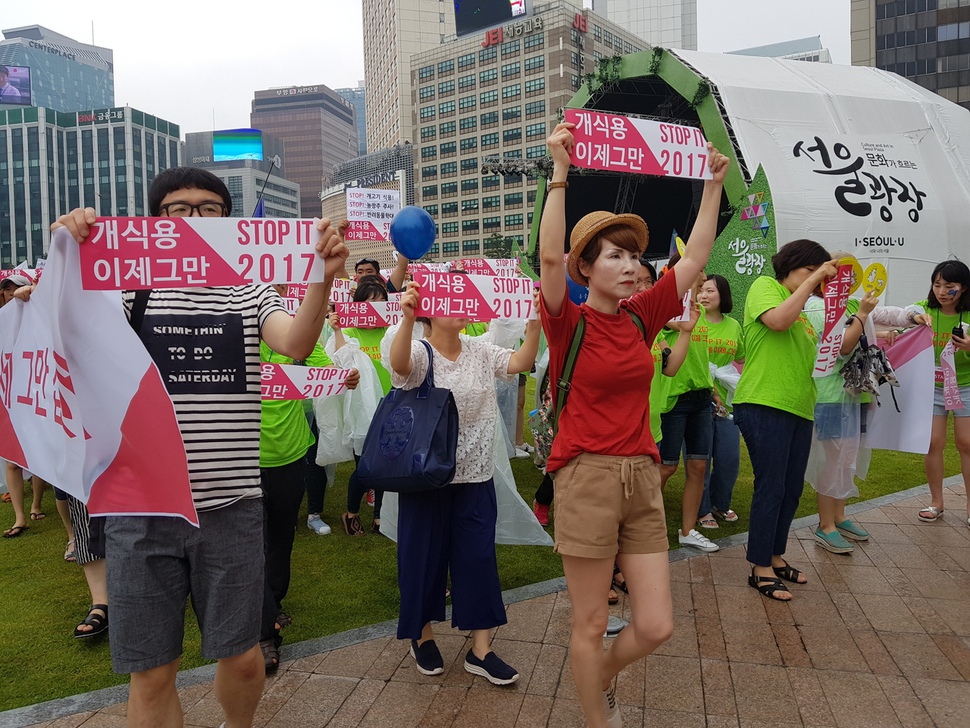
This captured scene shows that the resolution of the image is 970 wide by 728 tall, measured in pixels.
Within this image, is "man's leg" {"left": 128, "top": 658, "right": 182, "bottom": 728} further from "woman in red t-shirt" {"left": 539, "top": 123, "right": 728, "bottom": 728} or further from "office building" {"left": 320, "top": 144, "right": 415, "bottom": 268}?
"office building" {"left": 320, "top": 144, "right": 415, "bottom": 268}

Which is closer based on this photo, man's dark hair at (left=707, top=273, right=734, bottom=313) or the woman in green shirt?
the woman in green shirt

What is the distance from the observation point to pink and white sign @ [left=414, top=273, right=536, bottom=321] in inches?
134

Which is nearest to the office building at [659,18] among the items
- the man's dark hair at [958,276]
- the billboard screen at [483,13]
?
the billboard screen at [483,13]

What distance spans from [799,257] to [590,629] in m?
2.47

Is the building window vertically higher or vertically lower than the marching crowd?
higher

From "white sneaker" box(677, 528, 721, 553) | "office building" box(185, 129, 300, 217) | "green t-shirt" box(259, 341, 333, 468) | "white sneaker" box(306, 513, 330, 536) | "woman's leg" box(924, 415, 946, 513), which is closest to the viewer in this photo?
"green t-shirt" box(259, 341, 333, 468)

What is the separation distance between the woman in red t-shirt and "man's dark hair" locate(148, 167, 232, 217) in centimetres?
107

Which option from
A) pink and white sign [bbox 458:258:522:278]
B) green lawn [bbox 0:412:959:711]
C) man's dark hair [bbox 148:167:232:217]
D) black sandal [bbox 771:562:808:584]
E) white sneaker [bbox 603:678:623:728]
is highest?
pink and white sign [bbox 458:258:522:278]

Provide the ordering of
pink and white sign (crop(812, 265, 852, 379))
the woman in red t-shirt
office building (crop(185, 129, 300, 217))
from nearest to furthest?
the woman in red t-shirt
pink and white sign (crop(812, 265, 852, 379))
office building (crop(185, 129, 300, 217))

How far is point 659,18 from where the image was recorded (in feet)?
526

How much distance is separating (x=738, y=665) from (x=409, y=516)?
64.3 inches

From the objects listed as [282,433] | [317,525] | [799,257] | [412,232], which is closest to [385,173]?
[317,525]

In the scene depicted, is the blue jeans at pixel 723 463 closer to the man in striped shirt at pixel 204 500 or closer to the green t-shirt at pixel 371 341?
the green t-shirt at pixel 371 341

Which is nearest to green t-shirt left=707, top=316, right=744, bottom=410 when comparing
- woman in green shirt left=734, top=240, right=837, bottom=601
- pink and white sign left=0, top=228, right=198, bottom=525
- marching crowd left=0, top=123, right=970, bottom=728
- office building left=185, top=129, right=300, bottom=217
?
marching crowd left=0, top=123, right=970, bottom=728
